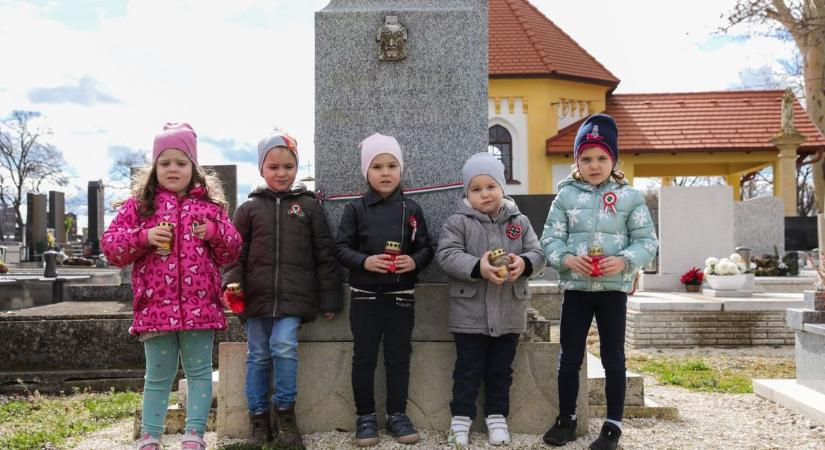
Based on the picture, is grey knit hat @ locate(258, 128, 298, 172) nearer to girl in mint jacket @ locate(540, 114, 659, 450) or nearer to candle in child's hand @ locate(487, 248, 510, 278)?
candle in child's hand @ locate(487, 248, 510, 278)

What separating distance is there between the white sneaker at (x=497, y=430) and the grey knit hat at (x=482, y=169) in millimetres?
1165

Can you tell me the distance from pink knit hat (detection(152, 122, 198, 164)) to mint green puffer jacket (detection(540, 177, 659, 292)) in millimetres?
1770

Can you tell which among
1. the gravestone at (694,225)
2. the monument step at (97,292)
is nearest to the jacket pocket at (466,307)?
the monument step at (97,292)

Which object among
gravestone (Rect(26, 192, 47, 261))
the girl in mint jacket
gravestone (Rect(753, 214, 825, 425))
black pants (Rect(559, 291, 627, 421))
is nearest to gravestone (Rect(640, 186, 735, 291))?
gravestone (Rect(753, 214, 825, 425))

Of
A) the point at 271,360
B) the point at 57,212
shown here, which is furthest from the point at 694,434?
the point at 57,212

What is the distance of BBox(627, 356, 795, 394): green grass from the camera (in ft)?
19.0

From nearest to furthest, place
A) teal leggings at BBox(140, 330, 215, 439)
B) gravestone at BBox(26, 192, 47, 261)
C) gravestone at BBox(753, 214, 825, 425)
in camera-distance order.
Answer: teal leggings at BBox(140, 330, 215, 439) < gravestone at BBox(753, 214, 825, 425) < gravestone at BBox(26, 192, 47, 261)

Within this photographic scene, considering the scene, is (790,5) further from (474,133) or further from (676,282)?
(474,133)

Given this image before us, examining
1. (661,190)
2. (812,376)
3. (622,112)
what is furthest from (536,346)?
(622,112)

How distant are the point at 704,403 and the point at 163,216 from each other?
3.94 metres

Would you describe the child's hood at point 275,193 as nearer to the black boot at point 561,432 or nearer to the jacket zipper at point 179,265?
the jacket zipper at point 179,265

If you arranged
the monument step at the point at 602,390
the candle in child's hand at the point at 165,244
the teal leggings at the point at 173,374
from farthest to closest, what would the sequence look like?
the monument step at the point at 602,390
the teal leggings at the point at 173,374
the candle in child's hand at the point at 165,244

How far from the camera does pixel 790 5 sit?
68.2 feet

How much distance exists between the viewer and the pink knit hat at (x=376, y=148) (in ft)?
11.9
